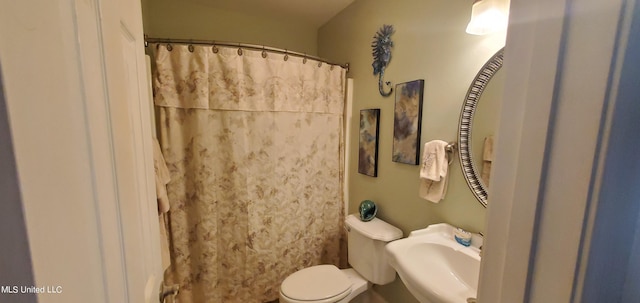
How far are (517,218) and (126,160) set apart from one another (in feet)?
2.32

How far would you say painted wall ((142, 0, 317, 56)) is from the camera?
191 centimetres

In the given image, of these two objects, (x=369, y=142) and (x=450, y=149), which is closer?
(x=450, y=149)

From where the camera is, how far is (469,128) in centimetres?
121

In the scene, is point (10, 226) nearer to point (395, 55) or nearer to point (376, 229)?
point (376, 229)

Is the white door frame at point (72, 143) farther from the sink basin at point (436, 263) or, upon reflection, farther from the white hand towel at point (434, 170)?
the white hand towel at point (434, 170)

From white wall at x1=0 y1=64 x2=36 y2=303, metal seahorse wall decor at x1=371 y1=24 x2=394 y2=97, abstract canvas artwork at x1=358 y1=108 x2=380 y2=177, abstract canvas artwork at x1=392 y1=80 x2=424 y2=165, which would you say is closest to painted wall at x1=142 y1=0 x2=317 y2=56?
metal seahorse wall decor at x1=371 y1=24 x2=394 y2=97

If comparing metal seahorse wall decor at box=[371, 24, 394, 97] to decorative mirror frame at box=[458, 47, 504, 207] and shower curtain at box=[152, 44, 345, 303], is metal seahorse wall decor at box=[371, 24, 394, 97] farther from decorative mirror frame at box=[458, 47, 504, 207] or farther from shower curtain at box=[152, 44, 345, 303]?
decorative mirror frame at box=[458, 47, 504, 207]

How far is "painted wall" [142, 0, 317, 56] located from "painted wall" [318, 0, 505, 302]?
0.55 m

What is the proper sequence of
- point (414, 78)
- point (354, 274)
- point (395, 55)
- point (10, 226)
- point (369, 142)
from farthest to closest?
point (369, 142) → point (354, 274) → point (395, 55) → point (414, 78) → point (10, 226)

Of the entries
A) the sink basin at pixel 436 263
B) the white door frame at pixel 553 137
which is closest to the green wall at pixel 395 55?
the sink basin at pixel 436 263

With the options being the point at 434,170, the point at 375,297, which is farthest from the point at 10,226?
the point at 375,297

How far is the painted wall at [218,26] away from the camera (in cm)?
191

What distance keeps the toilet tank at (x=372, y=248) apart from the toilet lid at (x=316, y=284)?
142 millimetres

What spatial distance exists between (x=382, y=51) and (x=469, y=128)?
2.50ft
